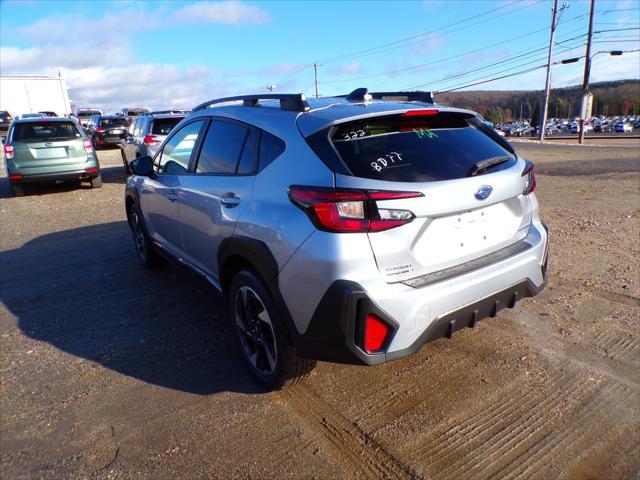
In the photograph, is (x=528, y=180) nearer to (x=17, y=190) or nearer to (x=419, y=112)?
(x=419, y=112)

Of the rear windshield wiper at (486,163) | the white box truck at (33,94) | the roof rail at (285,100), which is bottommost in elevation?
A: the rear windshield wiper at (486,163)

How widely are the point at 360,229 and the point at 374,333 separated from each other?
534 millimetres

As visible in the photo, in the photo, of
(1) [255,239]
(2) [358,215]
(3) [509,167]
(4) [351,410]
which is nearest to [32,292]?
(1) [255,239]

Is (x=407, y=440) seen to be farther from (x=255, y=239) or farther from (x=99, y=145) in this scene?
(x=99, y=145)

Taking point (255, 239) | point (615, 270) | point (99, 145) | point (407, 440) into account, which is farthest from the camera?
point (99, 145)

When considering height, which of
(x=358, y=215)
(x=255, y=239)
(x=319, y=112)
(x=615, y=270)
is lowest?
(x=615, y=270)

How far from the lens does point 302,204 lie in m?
2.41

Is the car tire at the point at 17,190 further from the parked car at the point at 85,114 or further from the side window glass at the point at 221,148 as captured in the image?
the parked car at the point at 85,114

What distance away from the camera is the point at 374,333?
7.61 ft

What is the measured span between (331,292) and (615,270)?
3851mm

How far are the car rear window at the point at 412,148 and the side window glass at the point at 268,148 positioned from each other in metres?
0.39

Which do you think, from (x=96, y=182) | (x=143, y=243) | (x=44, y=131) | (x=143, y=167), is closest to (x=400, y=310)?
(x=143, y=167)

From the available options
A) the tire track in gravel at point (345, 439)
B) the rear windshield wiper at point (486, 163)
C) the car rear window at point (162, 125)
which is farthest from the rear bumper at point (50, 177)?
the rear windshield wiper at point (486, 163)

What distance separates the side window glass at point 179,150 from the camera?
154 inches
